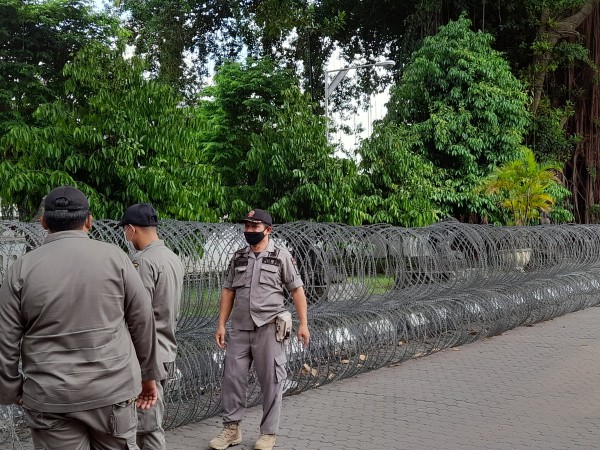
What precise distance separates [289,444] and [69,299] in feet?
10.1

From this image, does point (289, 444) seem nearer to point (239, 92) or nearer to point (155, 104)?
point (155, 104)

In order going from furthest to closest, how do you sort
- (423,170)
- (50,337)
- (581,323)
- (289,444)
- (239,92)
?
1. (239,92)
2. (423,170)
3. (581,323)
4. (289,444)
5. (50,337)

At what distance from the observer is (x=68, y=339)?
2998 millimetres

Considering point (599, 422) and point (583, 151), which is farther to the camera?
point (583, 151)

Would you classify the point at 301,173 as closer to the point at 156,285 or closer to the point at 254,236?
the point at 254,236

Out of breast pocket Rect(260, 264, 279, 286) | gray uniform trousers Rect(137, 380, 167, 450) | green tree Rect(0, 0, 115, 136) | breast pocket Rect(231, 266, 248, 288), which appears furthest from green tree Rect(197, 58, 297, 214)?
gray uniform trousers Rect(137, 380, 167, 450)

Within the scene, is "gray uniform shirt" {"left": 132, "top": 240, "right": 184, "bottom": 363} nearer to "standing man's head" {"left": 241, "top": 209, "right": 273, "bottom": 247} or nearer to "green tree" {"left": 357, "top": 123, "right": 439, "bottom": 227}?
"standing man's head" {"left": 241, "top": 209, "right": 273, "bottom": 247}

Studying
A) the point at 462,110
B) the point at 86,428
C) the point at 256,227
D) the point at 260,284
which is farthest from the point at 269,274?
the point at 462,110

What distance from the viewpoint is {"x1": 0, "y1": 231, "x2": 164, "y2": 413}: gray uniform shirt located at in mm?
2971

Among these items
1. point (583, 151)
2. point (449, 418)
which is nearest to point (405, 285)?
point (449, 418)

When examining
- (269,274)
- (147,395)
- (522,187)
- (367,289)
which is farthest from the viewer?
(522,187)

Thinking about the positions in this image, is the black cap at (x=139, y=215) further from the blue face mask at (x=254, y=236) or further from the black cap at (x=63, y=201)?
the black cap at (x=63, y=201)

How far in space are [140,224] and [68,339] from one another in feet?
5.29

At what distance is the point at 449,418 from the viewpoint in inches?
251
